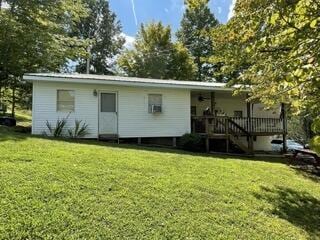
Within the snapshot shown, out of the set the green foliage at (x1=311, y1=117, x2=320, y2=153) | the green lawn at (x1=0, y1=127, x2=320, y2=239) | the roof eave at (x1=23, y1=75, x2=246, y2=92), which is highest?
the roof eave at (x1=23, y1=75, x2=246, y2=92)

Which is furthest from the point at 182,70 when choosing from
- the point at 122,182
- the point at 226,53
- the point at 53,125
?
the point at 122,182

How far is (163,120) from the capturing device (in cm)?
1853

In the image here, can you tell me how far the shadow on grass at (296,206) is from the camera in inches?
307

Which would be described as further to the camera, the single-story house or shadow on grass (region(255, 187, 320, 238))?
the single-story house

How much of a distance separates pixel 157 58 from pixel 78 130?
75.8 ft

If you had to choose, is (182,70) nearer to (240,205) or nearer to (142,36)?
(142,36)

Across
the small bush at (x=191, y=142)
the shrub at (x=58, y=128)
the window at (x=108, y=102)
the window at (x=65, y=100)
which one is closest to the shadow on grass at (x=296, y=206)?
the small bush at (x=191, y=142)

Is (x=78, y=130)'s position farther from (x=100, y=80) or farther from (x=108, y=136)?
(x=100, y=80)

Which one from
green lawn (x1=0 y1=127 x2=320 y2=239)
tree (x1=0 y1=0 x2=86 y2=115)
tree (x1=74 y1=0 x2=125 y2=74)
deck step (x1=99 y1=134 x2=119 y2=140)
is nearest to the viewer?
green lawn (x1=0 y1=127 x2=320 y2=239)

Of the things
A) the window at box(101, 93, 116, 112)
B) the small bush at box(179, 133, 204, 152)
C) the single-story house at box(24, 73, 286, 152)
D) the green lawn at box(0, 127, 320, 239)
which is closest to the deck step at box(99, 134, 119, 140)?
the single-story house at box(24, 73, 286, 152)

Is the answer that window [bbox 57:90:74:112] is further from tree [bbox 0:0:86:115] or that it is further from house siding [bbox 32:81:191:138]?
tree [bbox 0:0:86:115]

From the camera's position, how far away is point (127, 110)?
17.7m

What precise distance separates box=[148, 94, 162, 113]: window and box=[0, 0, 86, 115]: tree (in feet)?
24.2

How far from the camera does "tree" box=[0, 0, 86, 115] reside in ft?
67.8
